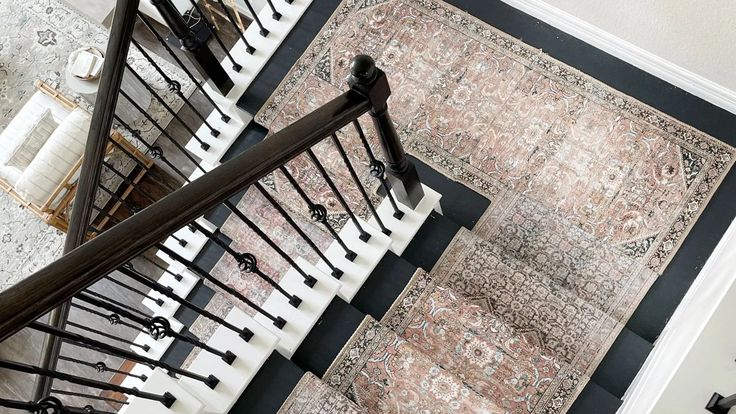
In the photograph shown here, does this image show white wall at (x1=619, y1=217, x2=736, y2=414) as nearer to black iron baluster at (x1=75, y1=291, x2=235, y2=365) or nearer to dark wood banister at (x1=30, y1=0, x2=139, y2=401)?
black iron baluster at (x1=75, y1=291, x2=235, y2=365)

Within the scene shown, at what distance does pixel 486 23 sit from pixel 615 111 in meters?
0.75

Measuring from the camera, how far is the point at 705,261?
2996 millimetres

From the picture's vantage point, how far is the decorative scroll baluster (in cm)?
149

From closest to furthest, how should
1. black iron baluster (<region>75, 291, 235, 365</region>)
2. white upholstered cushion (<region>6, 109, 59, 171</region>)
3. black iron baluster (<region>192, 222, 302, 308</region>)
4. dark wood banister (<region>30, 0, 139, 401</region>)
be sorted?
black iron baluster (<region>75, 291, 235, 365</region>), black iron baluster (<region>192, 222, 302, 308</region>), dark wood banister (<region>30, 0, 139, 401</region>), white upholstered cushion (<region>6, 109, 59, 171</region>)

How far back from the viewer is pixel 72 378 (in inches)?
67.1

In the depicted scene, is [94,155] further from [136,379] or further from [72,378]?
[136,379]

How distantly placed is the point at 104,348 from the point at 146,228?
0.52 meters

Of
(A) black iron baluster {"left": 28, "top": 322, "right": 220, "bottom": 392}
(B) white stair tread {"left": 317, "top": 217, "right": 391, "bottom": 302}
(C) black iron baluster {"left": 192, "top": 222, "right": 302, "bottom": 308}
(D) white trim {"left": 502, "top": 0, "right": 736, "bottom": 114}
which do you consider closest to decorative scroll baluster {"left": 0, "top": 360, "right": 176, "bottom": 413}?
(A) black iron baluster {"left": 28, "top": 322, "right": 220, "bottom": 392}

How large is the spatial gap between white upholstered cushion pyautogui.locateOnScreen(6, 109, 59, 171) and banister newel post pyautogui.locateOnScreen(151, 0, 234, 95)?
2082 millimetres

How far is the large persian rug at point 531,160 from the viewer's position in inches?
113

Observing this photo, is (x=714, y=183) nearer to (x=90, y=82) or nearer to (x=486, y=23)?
(x=486, y=23)

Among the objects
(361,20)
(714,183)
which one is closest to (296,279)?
(361,20)

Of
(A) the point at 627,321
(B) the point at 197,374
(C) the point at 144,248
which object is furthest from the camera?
(A) the point at 627,321

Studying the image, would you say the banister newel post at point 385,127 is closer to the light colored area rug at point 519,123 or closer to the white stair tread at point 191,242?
the light colored area rug at point 519,123
